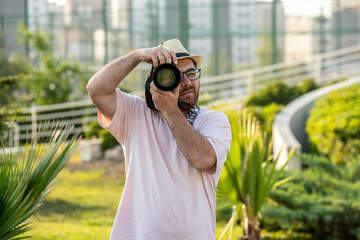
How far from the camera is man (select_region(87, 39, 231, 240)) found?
7.02ft

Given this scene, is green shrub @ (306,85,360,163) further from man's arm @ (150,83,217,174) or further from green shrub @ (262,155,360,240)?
man's arm @ (150,83,217,174)

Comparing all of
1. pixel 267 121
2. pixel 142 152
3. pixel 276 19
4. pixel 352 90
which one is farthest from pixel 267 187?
pixel 276 19

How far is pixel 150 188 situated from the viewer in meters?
2.17

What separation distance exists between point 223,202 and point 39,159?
5.91ft

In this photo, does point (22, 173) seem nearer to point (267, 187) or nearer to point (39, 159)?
point (39, 159)

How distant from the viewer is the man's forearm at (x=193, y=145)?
2102 millimetres

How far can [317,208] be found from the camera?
15.5ft

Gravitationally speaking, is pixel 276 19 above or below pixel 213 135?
above

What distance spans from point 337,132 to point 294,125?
1514 mm

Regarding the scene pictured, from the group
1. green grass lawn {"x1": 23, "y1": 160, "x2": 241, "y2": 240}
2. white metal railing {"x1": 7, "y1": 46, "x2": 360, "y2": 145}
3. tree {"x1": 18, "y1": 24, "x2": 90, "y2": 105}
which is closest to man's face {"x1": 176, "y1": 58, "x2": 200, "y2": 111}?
green grass lawn {"x1": 23, "y1": 160, "x2": 241, "y2": 240}

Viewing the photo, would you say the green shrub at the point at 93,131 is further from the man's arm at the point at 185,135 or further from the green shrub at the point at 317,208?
the man's arm at the point at 185,135

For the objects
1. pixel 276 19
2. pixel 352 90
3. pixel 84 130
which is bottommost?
pixel 84 130

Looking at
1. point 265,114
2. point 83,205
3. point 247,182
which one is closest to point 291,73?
point 265,114

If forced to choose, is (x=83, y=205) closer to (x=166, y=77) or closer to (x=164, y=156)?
(x=164, y=156)
